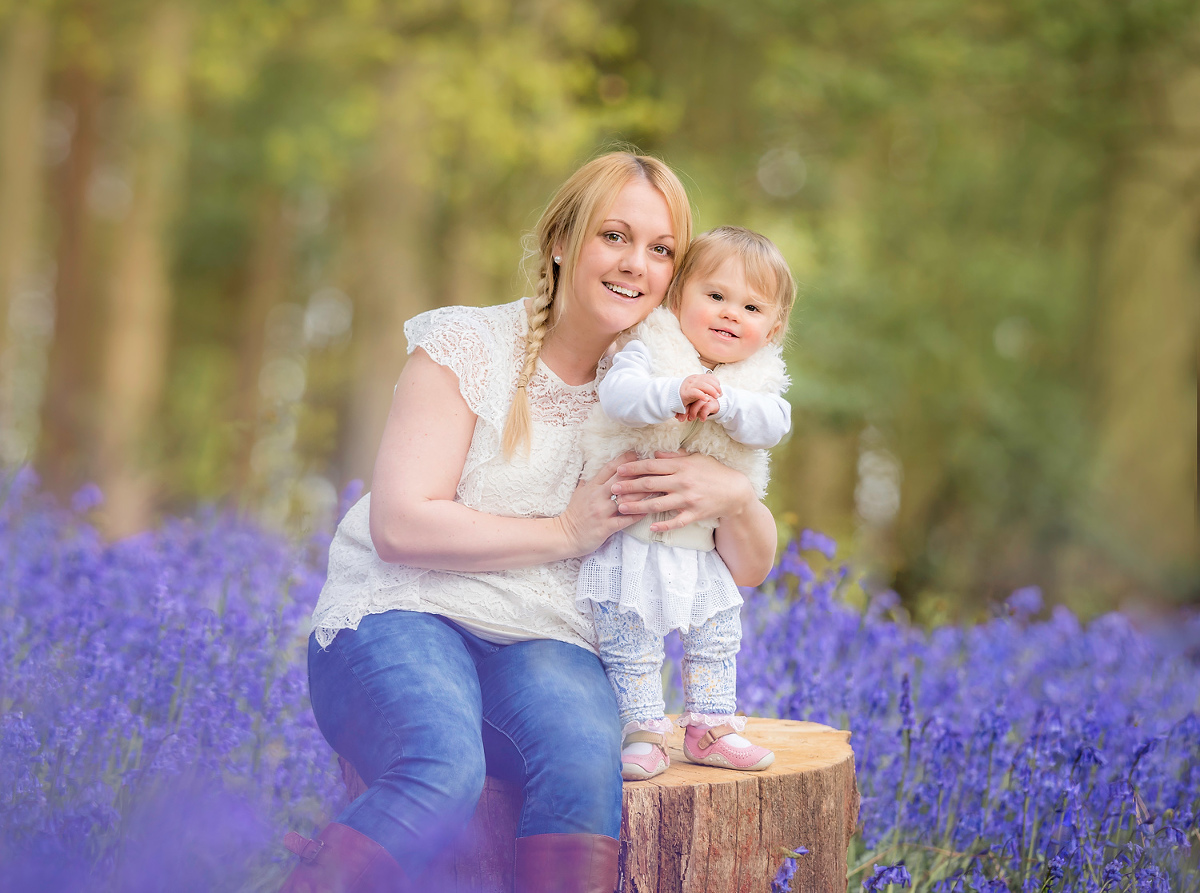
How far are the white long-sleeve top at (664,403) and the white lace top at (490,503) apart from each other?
0.19 meters

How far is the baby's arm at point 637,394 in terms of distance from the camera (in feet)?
7.88

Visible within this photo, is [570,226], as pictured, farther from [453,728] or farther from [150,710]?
[150,710]

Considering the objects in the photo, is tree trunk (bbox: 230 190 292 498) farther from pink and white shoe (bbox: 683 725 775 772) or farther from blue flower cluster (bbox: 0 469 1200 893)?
pink and white shoe (bbox: 683 725 775 772)

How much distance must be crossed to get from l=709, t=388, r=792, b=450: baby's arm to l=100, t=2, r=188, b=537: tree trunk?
7.76m

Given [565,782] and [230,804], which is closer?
[230,804]

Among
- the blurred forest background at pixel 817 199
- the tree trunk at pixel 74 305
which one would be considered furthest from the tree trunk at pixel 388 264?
the tree trunk at pixel 74 305

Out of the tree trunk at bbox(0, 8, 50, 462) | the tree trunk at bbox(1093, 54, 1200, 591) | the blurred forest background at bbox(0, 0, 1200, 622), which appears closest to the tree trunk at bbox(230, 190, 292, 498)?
the blurred forest background at bbox(0, 0, 1200, 622)

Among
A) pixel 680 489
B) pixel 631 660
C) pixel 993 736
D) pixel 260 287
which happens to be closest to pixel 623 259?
pixel 680 489

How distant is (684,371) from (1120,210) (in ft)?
28.9

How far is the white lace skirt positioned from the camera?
8.09ft

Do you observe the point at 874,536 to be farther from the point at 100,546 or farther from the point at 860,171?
the point at 100,546

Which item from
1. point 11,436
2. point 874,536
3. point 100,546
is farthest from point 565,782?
point 874,536

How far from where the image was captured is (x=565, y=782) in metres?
2.21

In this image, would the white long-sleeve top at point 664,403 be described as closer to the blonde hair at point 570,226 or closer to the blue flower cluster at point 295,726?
the blonde hair at point 570,226
